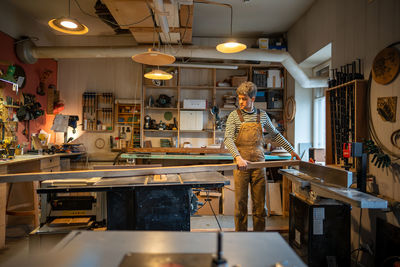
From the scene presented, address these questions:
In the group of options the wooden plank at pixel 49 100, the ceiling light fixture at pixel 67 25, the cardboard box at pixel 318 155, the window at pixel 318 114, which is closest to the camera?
the ceiling light fixture at pixel 67 25

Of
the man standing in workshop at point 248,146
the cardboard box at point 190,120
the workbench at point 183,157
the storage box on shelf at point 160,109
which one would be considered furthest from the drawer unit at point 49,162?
the man standing in workshop at point 248,146

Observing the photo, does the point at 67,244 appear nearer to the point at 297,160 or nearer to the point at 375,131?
the point at 297,160

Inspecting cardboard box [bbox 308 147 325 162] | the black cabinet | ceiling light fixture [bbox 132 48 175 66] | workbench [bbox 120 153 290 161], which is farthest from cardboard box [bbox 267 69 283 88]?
the black cabinet

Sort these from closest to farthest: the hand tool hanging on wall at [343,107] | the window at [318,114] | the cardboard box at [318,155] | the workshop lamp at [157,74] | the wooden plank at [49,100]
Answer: the hand tool hanging on wall at [343,107] → the workshop lamp at [157,74] → the cardboard box at [318,155] → the window at [318,114] → the wooden plank at [49,100]

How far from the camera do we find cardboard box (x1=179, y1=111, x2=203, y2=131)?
17.9 ft

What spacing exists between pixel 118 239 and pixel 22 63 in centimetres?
506

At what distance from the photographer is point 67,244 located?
3.18 ft

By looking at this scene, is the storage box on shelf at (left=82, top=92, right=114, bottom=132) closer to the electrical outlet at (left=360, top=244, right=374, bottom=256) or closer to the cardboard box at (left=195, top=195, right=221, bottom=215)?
the cardboard box at (left=195, top=195, right=221, bottom=215)

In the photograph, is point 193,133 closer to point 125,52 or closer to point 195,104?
point 195,104

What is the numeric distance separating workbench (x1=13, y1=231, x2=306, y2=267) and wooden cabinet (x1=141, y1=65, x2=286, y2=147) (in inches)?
166

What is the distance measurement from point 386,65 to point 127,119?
4.83 m

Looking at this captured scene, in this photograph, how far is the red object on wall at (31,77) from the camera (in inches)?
169

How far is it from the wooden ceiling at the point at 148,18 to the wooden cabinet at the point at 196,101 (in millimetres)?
779

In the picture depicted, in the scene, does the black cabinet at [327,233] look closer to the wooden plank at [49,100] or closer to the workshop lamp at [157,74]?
the workshop lamp at [157,74]
